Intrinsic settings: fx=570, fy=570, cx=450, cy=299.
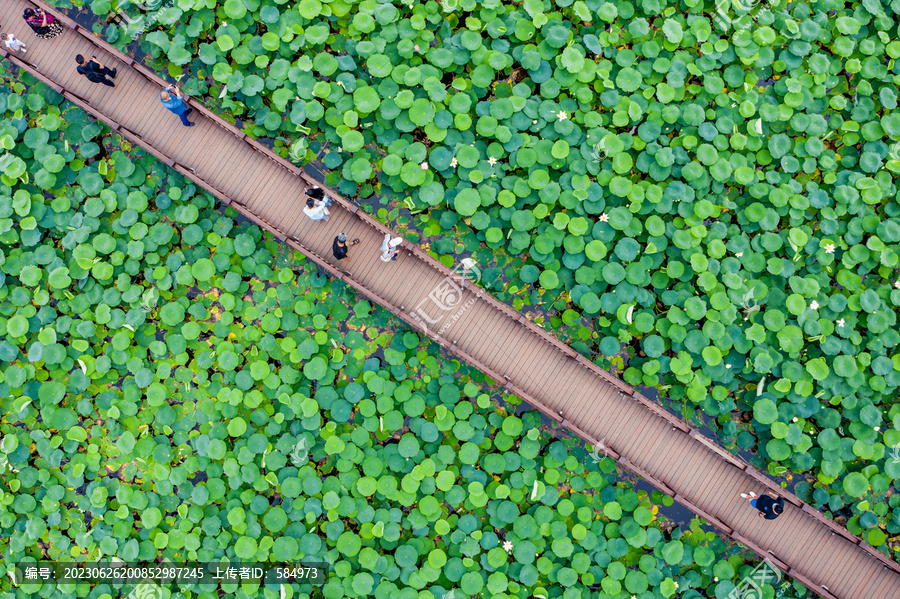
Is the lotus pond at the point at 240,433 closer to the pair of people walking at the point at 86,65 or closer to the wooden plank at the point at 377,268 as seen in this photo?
the wooden plank at the point at 377,268

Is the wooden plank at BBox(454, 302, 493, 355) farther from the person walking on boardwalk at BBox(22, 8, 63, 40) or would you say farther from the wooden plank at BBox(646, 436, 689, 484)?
the person walking on boardwalk at BBox(22, 8, 63, 40)

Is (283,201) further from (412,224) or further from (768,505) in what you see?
(768,505)

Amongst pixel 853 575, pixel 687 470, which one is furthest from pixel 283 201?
pixel 853 575

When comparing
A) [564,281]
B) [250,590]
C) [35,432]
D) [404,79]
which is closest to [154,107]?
[404,79]

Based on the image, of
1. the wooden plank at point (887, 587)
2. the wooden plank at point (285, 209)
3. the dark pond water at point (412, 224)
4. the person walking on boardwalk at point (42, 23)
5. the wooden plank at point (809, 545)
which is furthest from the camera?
the dark pond water at point (412, 224)

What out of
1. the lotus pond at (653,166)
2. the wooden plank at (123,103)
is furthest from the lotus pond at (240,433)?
the lotus pond at (653,166)

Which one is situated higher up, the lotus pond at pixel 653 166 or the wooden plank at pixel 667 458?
the lotus pond at pixel 653 166

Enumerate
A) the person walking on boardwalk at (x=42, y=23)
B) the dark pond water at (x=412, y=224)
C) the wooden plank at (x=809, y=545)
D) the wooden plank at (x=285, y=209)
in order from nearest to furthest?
the wooden plank at (x=809, y=545)
the person walking on boardwalk at (x=42, y=23)
the wooden plank at (x=285, y=209)
the dark pond water at (x=412, y=224)
